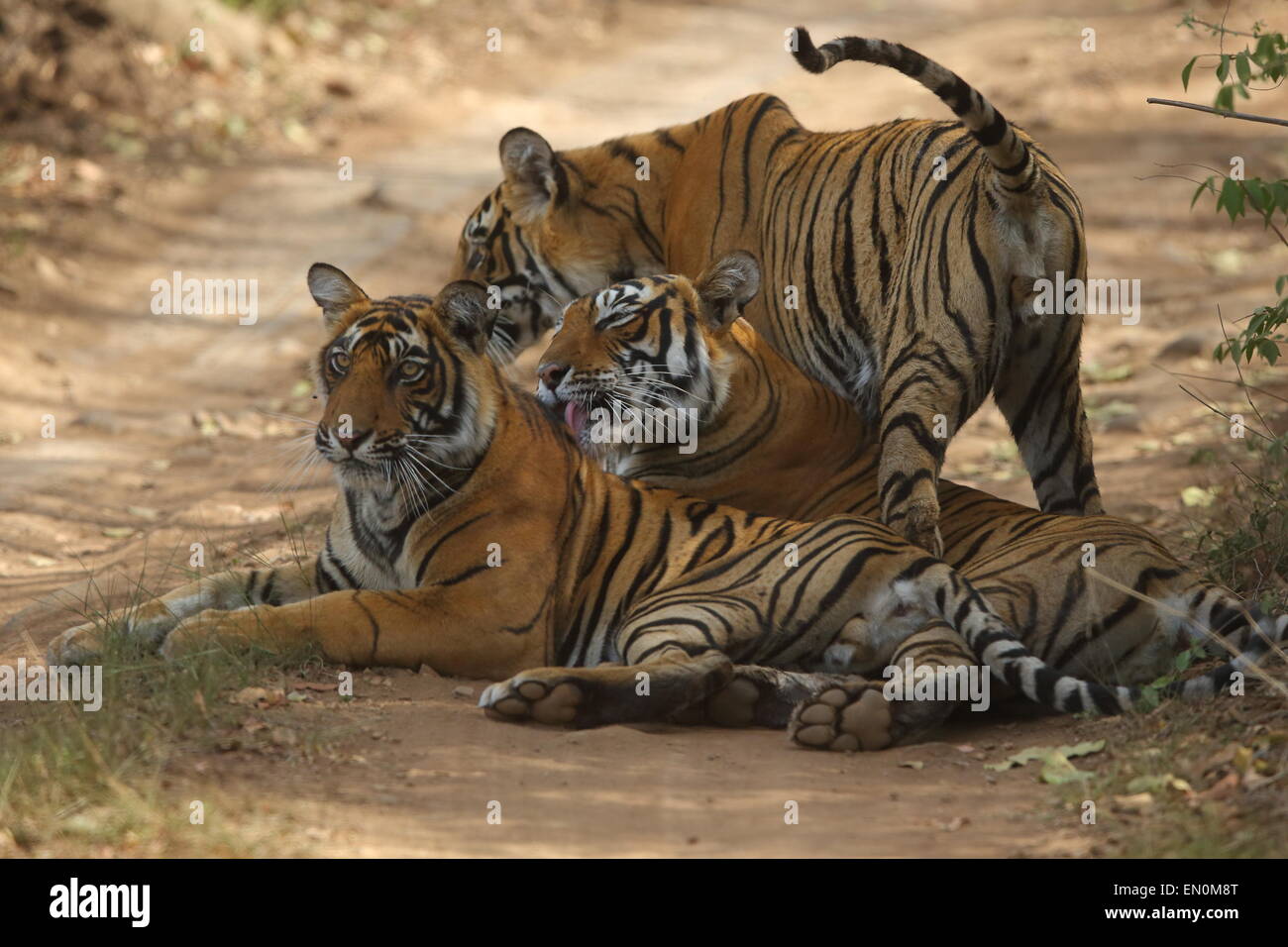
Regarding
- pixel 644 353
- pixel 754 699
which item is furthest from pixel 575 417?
pixel 754 699

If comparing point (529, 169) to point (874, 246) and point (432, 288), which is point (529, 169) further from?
point (432, 288)

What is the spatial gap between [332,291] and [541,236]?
175cm

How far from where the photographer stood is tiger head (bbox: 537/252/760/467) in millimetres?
5391

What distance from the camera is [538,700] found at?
4234 millimetres

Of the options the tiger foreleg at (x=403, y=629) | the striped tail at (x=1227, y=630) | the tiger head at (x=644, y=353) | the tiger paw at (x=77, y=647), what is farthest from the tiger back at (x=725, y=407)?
the tiger paw at (x=77, y=647)

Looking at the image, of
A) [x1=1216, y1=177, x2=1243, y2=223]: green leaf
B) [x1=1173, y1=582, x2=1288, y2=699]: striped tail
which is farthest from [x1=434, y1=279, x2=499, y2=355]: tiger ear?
[x1=1173, y1=582, x2=1288, y2=699]: striped tail

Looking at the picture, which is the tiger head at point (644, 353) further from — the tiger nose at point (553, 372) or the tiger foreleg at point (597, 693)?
the tiger foreleg at point (597, 693)

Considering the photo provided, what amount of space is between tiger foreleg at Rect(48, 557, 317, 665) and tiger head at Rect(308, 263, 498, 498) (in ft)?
1.69

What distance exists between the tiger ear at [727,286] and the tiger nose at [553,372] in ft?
1.83

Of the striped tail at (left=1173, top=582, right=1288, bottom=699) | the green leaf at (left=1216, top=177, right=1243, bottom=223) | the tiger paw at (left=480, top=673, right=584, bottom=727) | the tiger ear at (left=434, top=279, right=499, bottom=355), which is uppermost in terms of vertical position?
the green leaf at (left=1216, top=177, right=1243, bottom=223)

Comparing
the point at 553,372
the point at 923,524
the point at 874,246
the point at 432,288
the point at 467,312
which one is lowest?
the point at 923,524

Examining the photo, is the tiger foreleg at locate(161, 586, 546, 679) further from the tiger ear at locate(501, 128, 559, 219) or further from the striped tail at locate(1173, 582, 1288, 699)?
the tiger ear at locate(501, 128, 559, 219)
